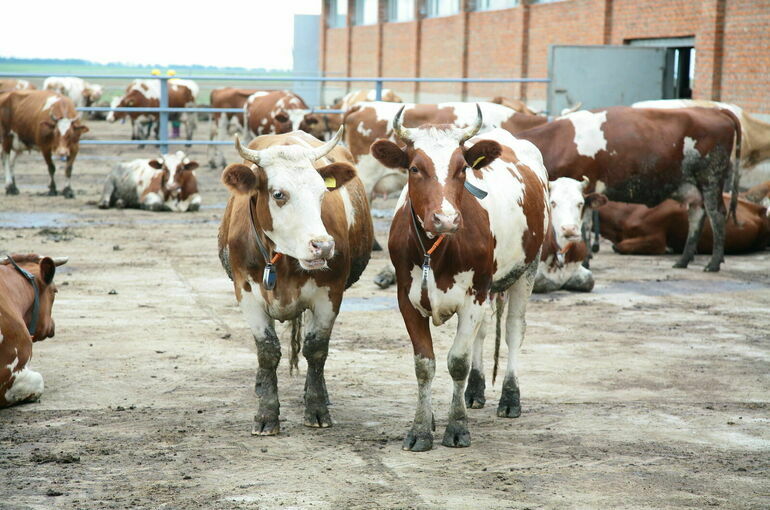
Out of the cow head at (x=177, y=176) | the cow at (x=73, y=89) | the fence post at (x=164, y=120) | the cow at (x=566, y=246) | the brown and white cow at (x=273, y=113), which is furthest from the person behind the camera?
the cow at (x=73, y=89)

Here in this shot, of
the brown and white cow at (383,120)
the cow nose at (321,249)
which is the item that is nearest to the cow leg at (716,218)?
the brown and white cow at (383,120)

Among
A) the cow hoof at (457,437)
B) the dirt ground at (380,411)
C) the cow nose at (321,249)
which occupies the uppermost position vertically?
the cow nose at (321,249)

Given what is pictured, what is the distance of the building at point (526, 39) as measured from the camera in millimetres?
18328

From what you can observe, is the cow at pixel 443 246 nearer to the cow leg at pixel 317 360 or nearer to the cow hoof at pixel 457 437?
the cow hoof at pixel 457 437

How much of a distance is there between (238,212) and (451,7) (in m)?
29.1

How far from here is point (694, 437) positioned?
243 inches

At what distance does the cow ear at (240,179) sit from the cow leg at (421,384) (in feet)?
3.61

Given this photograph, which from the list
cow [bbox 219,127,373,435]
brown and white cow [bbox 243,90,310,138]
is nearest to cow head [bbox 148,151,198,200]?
brown and white cow [bbox 243,90,310,138]

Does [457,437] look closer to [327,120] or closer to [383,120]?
[383,120]

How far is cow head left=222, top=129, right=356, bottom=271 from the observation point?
19.1 ft

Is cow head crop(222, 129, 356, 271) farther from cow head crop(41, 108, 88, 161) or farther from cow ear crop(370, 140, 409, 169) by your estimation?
cow head crop(41, 108, 88, 161)

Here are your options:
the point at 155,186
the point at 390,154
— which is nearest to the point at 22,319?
the point at 390,154

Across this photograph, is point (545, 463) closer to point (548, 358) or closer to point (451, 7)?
point (548, 358)

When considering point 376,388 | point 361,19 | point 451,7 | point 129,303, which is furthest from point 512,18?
point 376,388
